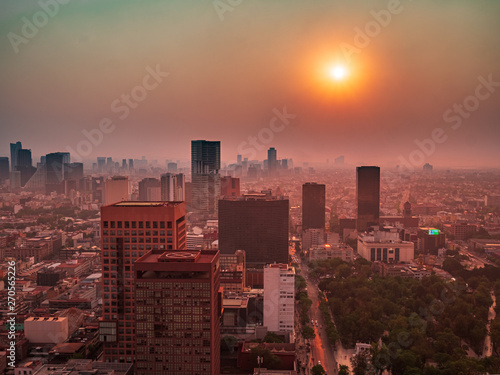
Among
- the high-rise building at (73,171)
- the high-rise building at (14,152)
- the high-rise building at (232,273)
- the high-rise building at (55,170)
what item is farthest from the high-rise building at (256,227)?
the high-rise building at (73,171)

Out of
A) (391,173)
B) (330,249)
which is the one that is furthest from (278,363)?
(391,173)

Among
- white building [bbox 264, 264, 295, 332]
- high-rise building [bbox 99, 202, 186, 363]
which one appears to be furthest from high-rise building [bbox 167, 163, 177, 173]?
high-rise building [bbox 99, 202, 186, 363]

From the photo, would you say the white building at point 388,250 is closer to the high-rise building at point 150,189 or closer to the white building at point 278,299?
the white building at point 278,299

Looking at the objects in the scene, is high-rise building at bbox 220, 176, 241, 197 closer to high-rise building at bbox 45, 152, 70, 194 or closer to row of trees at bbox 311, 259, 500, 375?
high-rise building at bbox 45, 152, 70, 194

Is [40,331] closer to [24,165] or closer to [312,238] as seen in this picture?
[24,165]

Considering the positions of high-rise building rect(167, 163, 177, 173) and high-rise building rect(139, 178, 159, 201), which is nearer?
high-rise building rect(139, 178, 159, 201)

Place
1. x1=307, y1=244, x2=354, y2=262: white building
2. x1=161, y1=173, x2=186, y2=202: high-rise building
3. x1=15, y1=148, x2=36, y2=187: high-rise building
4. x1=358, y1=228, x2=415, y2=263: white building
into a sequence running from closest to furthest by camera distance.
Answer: x1=15, y1=148, x2=36, y2=187: high-rise building < x1=358, y1=228, x2=415, y2=263: white building < x1=307, y1=244, x2=354, y2=262: white building < x1=161, y1=173, x2=186, y2=202: high-rise building
